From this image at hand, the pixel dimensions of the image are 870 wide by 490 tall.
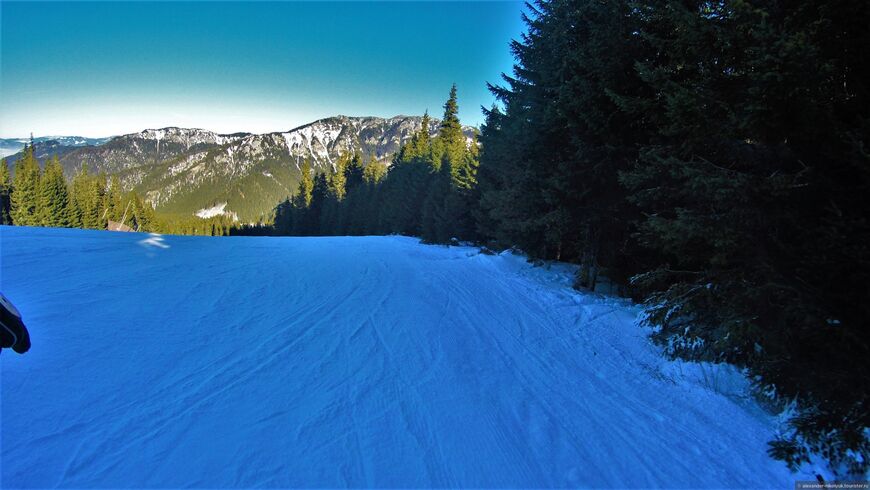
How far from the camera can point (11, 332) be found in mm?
2756

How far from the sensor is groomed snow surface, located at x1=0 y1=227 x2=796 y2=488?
3021 mm

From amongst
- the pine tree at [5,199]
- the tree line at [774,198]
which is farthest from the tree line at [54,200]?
the tree line at [774,198]

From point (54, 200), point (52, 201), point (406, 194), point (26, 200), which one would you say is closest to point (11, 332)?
point (406, 194)

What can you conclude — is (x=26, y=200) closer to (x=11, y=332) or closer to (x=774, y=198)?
(x=11, y=332)

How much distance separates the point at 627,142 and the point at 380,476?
8.97 metres

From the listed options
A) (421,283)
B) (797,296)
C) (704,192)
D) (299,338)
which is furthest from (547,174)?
(299,338)

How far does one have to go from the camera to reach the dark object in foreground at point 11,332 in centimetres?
272

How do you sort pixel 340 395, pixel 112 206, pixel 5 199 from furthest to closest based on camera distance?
pixel 112 206 < pixel 5 199 < pixel 340 395

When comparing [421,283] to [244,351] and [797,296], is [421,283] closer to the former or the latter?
[244,351]

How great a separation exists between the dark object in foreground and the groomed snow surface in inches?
34.9

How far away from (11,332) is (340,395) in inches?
106

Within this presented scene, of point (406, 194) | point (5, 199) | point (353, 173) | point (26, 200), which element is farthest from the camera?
point (353, 173)

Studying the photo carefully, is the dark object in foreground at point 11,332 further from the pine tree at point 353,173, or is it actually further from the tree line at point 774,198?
the pine tree at point 353,173

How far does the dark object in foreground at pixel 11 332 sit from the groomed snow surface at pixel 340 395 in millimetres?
886
